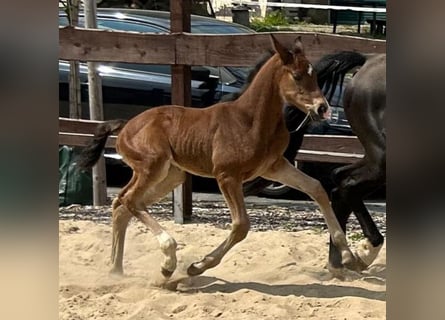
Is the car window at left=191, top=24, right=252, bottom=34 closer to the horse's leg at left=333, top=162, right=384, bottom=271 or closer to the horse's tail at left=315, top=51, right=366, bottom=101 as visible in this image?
the horse's tail at left=315, top=51, right=366, bottom=101

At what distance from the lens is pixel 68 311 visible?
4.26 meters

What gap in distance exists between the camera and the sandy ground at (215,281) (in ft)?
13.8

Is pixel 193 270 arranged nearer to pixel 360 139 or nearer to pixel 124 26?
pixel 360 139

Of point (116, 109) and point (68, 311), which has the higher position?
point (116, 109)

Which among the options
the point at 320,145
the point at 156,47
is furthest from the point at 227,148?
the point at 156,47

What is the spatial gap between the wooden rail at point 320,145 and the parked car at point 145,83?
38 mm

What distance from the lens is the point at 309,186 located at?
14.0 ft

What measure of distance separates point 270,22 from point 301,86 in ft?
1.27
